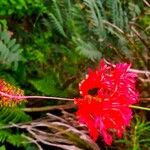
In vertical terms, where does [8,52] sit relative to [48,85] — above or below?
above

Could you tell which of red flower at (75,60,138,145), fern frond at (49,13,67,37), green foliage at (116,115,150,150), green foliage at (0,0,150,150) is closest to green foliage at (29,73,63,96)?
green foliage at (0,0,150,150)

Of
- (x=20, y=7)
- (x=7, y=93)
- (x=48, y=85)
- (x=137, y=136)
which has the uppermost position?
(x=20, y=7)

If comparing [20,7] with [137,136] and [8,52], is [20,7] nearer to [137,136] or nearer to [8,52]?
[8,52]

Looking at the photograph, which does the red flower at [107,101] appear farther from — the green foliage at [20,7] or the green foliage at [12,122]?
the green foliage at [20,7]

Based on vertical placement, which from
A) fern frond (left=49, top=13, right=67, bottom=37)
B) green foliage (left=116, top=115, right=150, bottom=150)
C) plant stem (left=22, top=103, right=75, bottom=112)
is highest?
fern frond (left=49, top=13, right=67, bottom=37)

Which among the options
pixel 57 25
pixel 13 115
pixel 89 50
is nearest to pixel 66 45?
pixel 57 25

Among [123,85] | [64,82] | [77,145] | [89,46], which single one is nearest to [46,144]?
[77,145]

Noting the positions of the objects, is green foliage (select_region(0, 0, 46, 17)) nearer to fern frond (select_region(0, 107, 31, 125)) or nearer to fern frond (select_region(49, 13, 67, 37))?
fern frond (select_region(49, 13, 67, 37))

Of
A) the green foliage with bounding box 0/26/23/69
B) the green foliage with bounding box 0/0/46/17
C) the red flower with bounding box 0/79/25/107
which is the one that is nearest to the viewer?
the red flower with bounding box 0/79/25/107
